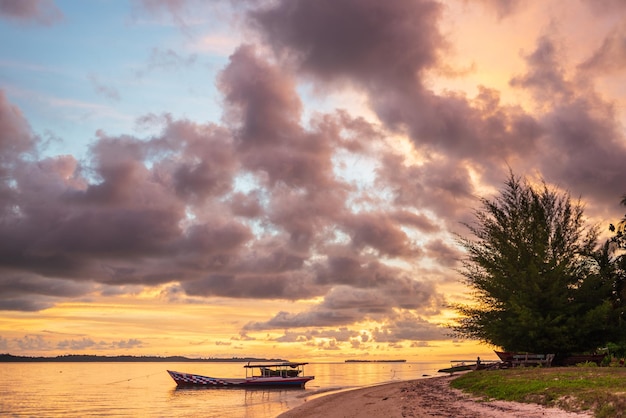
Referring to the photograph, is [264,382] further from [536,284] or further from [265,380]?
[536,284]

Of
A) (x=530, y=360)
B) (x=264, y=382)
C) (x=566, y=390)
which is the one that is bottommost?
(x=264, y=382)

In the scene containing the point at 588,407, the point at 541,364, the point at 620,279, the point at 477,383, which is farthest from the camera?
the point at 620,279

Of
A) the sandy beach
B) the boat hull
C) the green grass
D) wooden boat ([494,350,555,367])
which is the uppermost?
wooden boat ([494,350,555,367])

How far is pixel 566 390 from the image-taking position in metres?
25.5

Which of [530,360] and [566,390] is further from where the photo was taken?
[530,360]

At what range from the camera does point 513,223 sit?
51312 millimetres

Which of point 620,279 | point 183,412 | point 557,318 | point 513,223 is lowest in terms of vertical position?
point 183,412

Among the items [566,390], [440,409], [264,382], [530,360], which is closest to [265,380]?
[264,382]

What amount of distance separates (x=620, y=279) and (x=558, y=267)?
13.4m

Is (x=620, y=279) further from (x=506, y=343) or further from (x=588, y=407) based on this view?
(x=588, y=407)

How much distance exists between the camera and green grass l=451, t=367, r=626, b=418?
21203 millimetres

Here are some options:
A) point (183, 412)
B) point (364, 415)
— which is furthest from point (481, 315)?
point (183, 412)

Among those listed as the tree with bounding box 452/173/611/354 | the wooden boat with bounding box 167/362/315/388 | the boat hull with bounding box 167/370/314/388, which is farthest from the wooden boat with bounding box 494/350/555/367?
the boat hull with bounding box 167/370/314/388

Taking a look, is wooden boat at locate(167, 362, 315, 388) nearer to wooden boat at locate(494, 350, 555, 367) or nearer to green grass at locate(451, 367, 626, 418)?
wooden boat at locate(494, 350, 555, 367)
